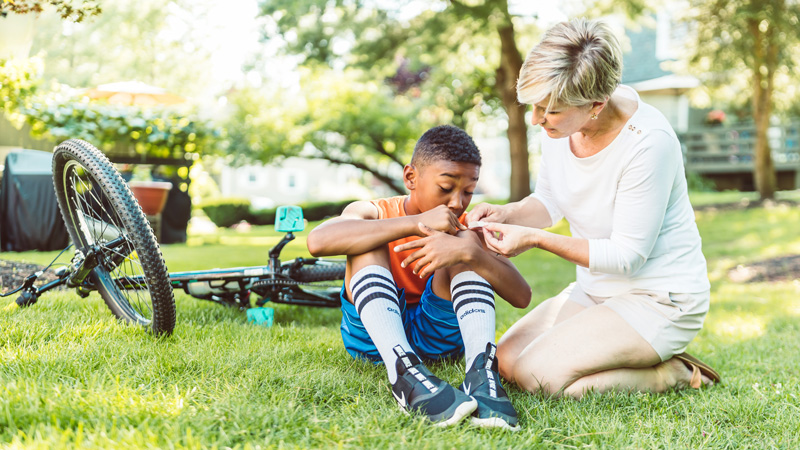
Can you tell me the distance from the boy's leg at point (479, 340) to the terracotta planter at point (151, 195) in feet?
18.8

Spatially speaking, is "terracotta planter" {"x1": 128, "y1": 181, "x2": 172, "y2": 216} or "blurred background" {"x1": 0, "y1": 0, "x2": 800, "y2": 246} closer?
"terracotta planter" {"x1": 128, "y1": 181, "x2": 172, "y2": 216}

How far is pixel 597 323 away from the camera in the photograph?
231 centimetres

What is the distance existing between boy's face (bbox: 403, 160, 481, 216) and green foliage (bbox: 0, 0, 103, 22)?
1.67 m

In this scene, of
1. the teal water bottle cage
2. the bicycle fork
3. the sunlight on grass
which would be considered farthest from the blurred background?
the sunlight on grass

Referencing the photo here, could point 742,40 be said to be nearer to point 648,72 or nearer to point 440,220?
point 648,72

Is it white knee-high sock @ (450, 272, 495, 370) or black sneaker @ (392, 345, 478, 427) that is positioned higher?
white knee-high sock @ (450, 272, 495, 370)

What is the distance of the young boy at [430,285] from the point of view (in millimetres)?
1832

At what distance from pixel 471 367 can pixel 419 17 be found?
8448 millimetres

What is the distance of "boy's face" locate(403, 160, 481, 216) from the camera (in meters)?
2.34

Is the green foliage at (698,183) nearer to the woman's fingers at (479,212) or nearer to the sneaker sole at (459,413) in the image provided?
the woman's fingers at (479,212)

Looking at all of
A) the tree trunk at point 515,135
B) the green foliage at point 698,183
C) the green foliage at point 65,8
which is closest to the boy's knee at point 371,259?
the green foliage at point 65,8

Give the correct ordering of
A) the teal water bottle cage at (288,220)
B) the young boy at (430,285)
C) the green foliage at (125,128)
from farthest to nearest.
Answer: the green foliage at (125,128) < the teal water bottle cage at (288,220) < the young boy at (430,285)

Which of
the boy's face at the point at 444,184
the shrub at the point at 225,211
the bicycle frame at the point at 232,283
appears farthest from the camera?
the shrub at the point at 225,211

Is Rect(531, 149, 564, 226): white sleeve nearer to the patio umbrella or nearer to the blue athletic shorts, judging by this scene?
the blue athletic shorts
